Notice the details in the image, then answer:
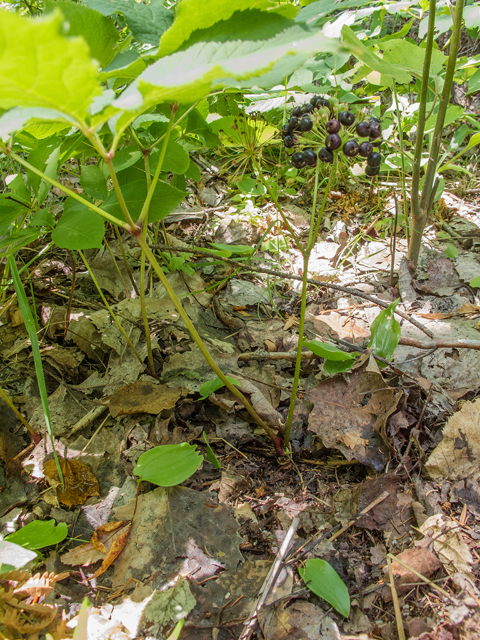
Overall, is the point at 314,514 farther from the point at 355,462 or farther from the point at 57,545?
the point at 57,545

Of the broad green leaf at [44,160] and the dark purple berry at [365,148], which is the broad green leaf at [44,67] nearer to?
the broad green leaf at [44,160]

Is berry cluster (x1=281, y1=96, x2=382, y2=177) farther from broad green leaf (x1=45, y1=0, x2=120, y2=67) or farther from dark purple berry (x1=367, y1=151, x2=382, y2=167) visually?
broad green leaf (x1=45, y1=0, x2=120, y2=67)

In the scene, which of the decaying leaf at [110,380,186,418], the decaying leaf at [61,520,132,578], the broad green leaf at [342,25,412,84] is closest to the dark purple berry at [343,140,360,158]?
the broad green leaf at [342,25,412,84]

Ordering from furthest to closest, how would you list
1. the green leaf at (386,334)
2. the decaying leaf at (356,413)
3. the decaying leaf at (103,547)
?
the green leaf at (386,334), the decaying leaf at (356,413), the decaying leaf at (103,547)

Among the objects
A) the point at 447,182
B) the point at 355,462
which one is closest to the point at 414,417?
the point at 355,462

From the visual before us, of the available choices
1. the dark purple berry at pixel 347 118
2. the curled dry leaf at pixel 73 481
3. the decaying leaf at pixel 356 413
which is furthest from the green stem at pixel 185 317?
the dark purple berry at pixel 347 118

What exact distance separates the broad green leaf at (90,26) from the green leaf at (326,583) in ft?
4.47

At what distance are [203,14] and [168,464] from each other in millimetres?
1087

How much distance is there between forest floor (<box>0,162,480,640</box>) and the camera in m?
0.95

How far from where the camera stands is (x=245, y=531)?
1140 mm

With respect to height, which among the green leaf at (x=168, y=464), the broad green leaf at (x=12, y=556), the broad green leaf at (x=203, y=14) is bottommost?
the green leaf at (x=168, y=464)

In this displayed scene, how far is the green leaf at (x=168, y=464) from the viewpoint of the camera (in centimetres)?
110

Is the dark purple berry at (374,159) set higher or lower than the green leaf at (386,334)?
higher

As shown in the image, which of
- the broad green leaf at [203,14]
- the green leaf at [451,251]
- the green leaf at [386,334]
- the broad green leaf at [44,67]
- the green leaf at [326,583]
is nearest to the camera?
the broad green leaf at [44,67]
